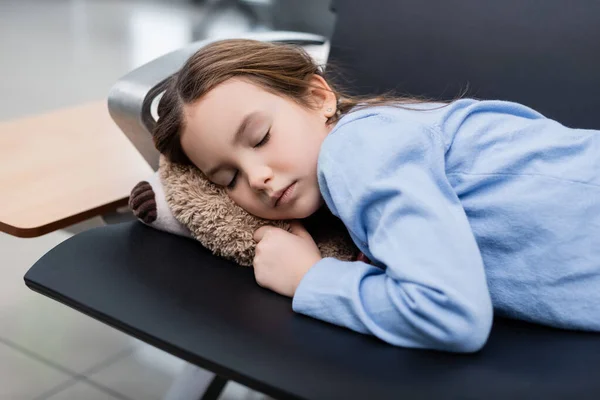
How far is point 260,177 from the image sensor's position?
100 cm

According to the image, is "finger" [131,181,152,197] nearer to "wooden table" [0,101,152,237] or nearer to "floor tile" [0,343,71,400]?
"wooden table" [0,101,152,237]

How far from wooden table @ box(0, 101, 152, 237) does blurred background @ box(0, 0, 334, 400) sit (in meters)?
0.20

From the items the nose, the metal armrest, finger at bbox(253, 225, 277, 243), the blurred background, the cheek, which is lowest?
the blurred background

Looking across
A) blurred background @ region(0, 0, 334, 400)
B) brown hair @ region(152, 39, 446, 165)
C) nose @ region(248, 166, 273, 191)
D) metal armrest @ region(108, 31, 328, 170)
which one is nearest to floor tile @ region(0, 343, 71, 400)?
blurred background @ region(0, 0, 334, 400)

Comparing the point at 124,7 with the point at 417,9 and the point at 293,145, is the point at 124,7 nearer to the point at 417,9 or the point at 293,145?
the point at 417,9

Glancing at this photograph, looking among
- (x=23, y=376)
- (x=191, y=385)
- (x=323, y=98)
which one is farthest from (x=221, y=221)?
(x=23, y=376)

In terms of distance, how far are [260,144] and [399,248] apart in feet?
0.88

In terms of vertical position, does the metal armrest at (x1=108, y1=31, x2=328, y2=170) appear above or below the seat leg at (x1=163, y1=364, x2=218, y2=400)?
above

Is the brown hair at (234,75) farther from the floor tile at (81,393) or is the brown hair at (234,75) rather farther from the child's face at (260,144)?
the floor tile at (81,393)

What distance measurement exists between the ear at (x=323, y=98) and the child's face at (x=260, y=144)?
27mm

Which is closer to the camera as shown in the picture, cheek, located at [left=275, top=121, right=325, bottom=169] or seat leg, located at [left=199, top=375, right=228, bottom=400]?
cheek, located at [left=275, top=121, right=325, bottom=169]

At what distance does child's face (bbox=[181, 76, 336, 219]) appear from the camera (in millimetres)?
1009

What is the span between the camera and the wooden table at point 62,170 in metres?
1.23

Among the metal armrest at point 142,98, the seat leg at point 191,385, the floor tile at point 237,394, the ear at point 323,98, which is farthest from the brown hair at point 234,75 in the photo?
the floor tile at point 237,394
